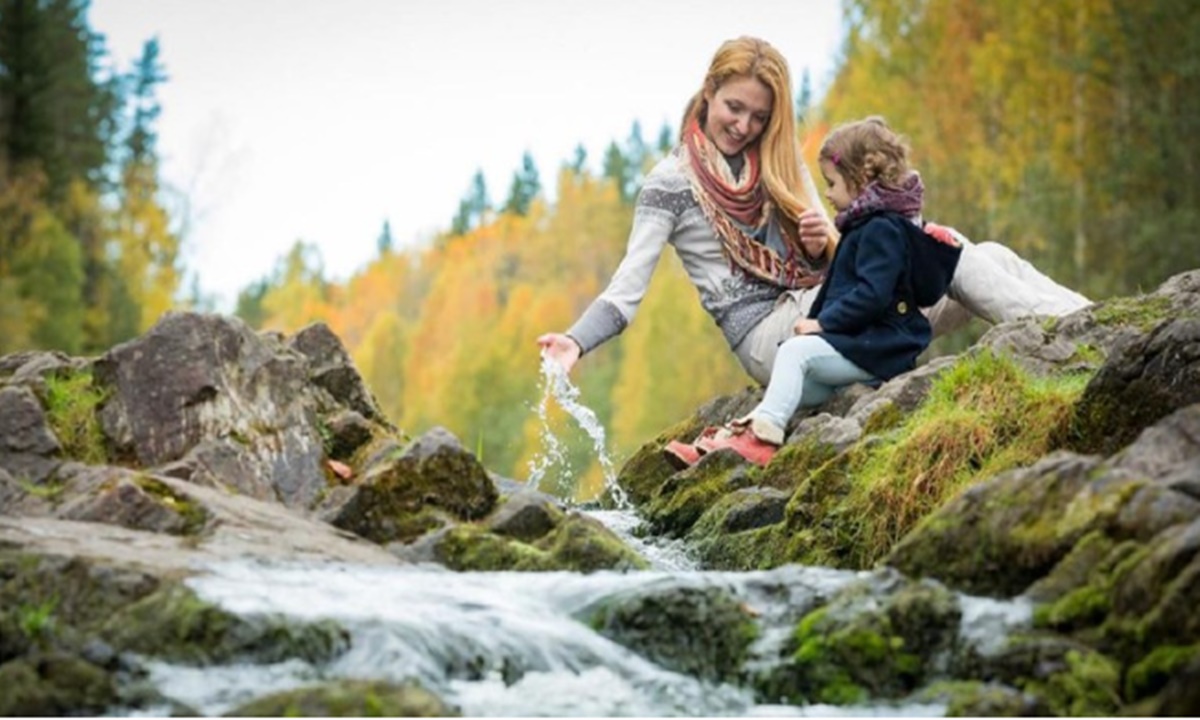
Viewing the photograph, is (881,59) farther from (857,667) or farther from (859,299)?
(857,667)

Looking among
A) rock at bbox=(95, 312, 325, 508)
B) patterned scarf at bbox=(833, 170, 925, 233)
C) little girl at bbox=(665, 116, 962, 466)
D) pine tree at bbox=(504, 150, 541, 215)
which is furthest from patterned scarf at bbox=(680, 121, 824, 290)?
pine tree at bbox=(504, 150, 541, 215)

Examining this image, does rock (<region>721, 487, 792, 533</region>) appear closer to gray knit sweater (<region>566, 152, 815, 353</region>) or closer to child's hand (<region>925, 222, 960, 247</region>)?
child's hand (<region>925, 222, 960, 247</region>)

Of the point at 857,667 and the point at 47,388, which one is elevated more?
the point at 47,388

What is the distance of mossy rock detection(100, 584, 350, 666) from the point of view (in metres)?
4.93

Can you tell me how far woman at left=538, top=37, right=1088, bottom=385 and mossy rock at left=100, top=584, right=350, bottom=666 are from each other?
15.8ft

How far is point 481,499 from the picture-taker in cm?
689

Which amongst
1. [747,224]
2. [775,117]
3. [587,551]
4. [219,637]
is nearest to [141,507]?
[219,637]

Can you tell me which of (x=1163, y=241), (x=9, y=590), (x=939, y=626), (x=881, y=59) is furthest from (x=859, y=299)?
(x=881, y=59)

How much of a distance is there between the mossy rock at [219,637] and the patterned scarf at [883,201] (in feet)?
15.2

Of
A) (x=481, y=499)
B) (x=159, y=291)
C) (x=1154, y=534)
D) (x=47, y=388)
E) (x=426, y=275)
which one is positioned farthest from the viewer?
(x=426, y=275)

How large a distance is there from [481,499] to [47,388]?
2052mm

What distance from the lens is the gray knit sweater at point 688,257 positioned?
32.6 feet

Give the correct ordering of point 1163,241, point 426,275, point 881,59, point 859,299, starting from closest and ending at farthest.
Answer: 1. point 859,299
2. point 1163,241
3. point 881,59
4. point 426,275

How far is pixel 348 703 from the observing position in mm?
4535
